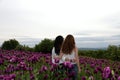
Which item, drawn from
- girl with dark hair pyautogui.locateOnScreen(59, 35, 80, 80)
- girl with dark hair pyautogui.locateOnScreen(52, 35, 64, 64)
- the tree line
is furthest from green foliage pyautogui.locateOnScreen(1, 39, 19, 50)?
girl with dark hair pyautogui.locateOnScreen(59, 35, 80, 80)

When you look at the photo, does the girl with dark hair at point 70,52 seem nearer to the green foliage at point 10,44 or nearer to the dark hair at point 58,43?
the dark hair at point 58,43

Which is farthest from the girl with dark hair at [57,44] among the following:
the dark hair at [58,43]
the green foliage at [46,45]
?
the green foliage at [46,45]

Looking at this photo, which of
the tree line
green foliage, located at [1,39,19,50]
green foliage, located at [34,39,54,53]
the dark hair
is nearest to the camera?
the dark hair

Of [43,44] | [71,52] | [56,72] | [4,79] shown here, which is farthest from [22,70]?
[43,44]

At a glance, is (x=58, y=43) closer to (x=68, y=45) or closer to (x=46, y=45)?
(x=68, y=45)

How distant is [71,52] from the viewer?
1173 centimetres

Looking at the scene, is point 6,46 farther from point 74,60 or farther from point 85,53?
point 74,60

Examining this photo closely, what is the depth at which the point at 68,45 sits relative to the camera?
11.6m

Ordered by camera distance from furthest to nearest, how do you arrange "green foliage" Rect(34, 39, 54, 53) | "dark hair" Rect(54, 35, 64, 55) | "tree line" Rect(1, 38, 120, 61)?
1. "tree line" Rect(1, 38, 120, 61)
2. "green foliage" Rect(34, 39, 54, 53)
3. "dark hair" Rect(54, 35, 64, 55)

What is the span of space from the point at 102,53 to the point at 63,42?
26.5 meters

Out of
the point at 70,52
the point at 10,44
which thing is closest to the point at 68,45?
the point at 70,52

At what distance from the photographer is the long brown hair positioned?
37.9 feet

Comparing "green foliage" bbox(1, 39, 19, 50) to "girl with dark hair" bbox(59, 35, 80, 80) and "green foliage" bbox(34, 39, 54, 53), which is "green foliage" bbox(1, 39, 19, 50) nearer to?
"green foliage" bbox(34, 39, 54, 53)

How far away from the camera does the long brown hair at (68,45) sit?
1155 cm
